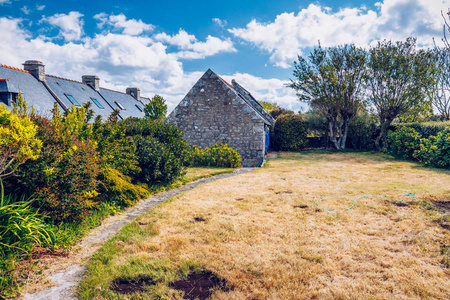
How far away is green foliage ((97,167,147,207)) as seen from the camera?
226 inches

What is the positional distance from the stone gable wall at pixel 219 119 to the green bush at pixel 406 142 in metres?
7.52

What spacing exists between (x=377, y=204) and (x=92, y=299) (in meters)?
5.56

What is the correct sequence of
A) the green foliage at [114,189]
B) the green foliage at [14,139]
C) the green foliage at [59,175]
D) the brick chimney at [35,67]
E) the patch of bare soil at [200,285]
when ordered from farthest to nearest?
the brick chimney at [35,67], the green foliage at [114,189], the green foliage at [59,175], the green foliage at [14,139], the patch of bare soil at [200,285]

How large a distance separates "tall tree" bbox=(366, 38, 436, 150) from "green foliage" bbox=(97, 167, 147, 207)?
1780cm

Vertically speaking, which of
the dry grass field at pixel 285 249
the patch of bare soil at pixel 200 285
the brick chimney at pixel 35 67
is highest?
the brick chimney at pixel 35 67

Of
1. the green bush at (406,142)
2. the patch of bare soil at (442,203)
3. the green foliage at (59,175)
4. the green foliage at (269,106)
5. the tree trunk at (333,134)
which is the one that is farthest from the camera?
the green foliage at (269,106)

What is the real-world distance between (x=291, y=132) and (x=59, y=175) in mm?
18276

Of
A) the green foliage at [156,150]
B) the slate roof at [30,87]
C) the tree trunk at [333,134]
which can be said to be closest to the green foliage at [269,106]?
the tree trunk at [333,134]

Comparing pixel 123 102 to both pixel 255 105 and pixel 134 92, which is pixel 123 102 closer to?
pixel 134 92

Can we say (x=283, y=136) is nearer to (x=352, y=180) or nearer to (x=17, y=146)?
(x=352, y=180)

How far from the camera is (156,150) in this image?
24.5 ft

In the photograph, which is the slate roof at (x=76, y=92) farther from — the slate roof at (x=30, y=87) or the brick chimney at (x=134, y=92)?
the brick chimney at (x=134, y=92)

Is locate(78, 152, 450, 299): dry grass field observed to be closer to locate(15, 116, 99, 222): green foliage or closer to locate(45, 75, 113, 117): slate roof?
locate(15, 116, 99, 222): green foliage

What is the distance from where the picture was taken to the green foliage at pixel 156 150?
7352 mm
